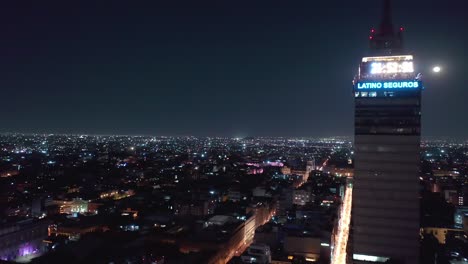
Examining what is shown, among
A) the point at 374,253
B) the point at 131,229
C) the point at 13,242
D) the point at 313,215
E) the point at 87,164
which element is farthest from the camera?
the point at 87,164

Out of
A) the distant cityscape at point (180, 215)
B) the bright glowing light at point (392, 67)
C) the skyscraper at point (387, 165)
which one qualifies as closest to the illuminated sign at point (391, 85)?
the skyscraper at point (387, 165)

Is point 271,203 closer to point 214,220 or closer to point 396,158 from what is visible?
point 214,220

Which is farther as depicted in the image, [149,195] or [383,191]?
[149,195]

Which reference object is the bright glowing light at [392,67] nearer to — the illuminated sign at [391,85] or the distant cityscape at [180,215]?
the illuminated sign at [391,85]

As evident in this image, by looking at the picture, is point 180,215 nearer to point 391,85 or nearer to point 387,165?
point 387,165

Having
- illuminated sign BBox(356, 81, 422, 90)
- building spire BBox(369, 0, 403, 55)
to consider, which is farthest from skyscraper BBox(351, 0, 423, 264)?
building spire BBox(369, 0, 403, 55)

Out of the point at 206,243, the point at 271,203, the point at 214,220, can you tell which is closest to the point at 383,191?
the point at 206,243

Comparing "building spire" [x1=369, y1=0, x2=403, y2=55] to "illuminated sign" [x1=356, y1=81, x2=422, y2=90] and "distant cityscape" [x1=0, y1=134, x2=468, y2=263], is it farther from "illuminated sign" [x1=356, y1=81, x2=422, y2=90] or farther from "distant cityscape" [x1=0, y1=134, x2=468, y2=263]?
"distant cityscape" [x1=0, y1=134, x2=468, y2=263]
